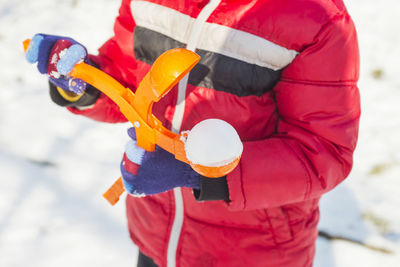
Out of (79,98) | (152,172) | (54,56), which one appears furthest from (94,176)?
(152,172)

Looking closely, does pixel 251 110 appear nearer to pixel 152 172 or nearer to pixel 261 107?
pixel 261 107

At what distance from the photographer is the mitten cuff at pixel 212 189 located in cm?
75

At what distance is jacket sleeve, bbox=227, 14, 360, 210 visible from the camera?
738 mm

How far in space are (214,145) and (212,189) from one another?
6.6 inches

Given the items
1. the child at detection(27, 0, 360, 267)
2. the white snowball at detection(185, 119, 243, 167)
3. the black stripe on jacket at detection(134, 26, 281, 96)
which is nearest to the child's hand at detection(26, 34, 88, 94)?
the child at detection(27, 0, 360, 267)

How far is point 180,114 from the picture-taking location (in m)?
0.86

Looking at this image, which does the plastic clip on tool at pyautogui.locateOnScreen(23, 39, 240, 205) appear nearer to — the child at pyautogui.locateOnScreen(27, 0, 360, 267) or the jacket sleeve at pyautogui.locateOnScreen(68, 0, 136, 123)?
the child at pyautogui.locateOnScreen(27, 0, 360, 267)

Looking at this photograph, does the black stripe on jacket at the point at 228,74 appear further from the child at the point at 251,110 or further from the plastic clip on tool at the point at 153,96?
the plastic clip on tool at the point at 153,96

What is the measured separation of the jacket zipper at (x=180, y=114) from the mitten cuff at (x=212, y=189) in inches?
6.6

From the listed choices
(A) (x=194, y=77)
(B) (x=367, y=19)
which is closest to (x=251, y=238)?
(A) (x=194, y=77)

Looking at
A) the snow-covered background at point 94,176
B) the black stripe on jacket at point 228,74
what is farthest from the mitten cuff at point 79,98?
the snow-covered background at point 94,176

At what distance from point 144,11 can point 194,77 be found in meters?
0.22

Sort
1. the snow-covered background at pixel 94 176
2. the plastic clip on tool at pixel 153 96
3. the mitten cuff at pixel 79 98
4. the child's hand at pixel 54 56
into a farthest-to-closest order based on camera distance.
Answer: the snow-covered background at pixel 94 176, the mitten cuff at pixel 79 98, the child's hand at pixel 54 56, the plastic clip on tool at pixel 153 96

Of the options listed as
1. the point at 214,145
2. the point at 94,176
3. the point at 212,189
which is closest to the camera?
the point at 214,145
